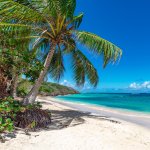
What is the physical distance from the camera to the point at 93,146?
19.7 feet

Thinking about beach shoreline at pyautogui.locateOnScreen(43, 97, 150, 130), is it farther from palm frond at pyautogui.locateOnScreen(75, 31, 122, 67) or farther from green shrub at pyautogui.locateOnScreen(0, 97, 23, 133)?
green shrub at pyautogui.locateOnScreen(0, 97, 23, 133)

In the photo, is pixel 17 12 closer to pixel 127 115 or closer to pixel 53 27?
pixel 53 27

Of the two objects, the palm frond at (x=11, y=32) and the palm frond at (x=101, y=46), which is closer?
the palm frond at (x=11, y=32)

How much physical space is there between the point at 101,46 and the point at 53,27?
2056 millimetres

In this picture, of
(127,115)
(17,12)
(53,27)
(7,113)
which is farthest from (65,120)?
(127,115)

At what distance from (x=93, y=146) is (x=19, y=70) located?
12.5 ft

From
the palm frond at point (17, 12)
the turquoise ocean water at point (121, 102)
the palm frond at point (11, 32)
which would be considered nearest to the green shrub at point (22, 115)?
the palm frond at point (11, 32)

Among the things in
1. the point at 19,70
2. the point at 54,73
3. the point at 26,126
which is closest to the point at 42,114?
the point at 26,126

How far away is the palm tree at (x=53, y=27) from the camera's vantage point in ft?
28.1

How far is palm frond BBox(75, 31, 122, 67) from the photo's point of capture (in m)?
9.62

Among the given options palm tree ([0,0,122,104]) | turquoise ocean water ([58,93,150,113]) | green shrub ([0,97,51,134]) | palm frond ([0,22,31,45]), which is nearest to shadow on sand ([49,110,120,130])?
green shrub ([0,97,51,134])

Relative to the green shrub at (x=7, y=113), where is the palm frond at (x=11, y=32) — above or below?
above

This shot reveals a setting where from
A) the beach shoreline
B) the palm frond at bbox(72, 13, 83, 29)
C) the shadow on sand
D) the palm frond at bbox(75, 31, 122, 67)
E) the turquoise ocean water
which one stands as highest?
the palm frond at bbox(72, 13, 83, 29)

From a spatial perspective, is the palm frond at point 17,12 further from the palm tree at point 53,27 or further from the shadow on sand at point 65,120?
the shadow on sand at point 65,120
